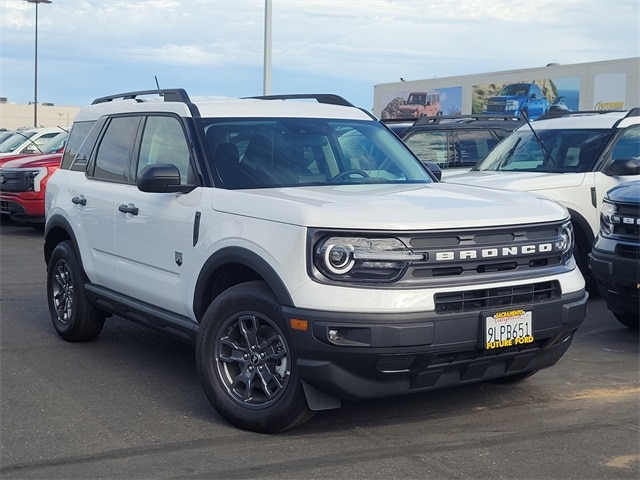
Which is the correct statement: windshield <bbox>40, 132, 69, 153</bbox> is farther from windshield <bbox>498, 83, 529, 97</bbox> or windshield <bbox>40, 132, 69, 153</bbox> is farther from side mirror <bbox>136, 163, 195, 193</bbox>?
windshield <bbox>498, 83, 529, 97</bbox>

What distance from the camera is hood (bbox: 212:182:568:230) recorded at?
484 centimetres

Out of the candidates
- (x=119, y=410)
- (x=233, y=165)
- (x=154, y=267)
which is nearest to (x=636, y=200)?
(x=233, y=165)

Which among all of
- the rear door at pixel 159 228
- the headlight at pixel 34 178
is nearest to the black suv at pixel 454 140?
the headlight at pixel 34 178

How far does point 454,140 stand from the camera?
13.1m

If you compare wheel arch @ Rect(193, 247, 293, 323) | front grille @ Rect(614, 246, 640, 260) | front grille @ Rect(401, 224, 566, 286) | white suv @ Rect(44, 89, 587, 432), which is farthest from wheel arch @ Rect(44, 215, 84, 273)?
front grille @ Rect(614, 246, 640, 260)

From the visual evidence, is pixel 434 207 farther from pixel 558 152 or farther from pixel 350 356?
pixel 558 152

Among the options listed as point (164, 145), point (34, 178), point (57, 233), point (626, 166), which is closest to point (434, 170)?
point (164, 145)

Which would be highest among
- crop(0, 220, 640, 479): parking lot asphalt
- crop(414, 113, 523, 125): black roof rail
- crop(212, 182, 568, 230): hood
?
crop(414, 113, 523, 125): black roof rail

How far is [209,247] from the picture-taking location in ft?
18.1

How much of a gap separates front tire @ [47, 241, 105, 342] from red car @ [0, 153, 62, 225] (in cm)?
763

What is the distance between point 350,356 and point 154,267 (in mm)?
1977

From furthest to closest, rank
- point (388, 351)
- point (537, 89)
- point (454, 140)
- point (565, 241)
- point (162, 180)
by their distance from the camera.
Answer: point (537, 89)
point (454, 140)
point (162, 180)
point (565, 241)
point (388, 351)

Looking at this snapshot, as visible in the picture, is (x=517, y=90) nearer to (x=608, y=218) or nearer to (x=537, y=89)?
(x=537, y=89)

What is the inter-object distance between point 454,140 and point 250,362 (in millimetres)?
8484
